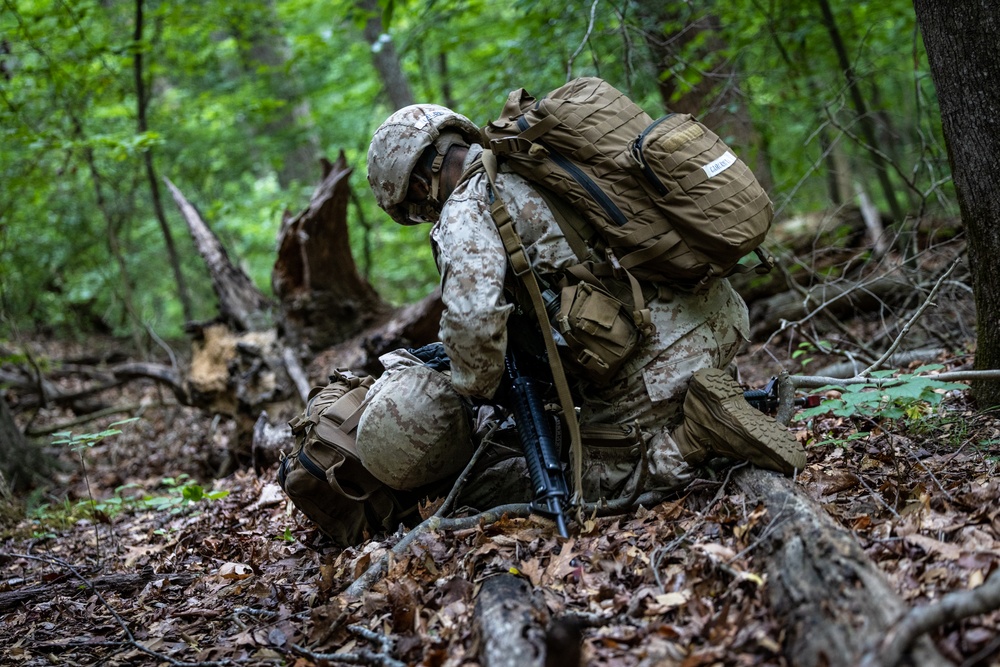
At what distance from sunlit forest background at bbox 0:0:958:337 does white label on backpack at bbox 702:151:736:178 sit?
2.28 meters

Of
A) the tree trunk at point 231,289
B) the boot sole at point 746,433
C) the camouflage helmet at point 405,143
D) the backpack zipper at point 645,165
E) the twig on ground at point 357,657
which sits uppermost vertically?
the camouflage helmet at point 405,143

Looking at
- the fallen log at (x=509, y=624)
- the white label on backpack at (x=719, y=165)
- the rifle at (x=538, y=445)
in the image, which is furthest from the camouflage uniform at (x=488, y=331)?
the fallen log at (x=509, y=624)

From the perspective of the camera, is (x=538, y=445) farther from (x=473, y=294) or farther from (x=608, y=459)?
(x=473, y=294)

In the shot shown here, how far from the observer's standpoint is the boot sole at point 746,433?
3.09m

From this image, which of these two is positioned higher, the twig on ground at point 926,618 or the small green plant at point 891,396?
the twig on ground at point 926,618

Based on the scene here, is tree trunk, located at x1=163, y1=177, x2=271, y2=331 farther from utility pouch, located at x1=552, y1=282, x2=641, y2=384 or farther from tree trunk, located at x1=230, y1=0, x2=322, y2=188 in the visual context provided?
utility pouch, located at x1=552, y1=282, x2=641, y2=384

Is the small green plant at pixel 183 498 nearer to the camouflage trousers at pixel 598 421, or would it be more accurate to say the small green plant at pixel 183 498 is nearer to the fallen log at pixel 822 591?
the camouflage trousers at pixel 598 421

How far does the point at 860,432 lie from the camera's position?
389 centimetres

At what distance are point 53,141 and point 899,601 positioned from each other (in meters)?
8.11

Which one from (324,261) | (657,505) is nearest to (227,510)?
(324,261)

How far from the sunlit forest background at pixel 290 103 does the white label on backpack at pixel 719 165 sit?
89.7 inches

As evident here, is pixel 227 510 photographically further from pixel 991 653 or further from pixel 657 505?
pixel 991 653

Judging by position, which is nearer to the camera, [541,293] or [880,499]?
[880,499]

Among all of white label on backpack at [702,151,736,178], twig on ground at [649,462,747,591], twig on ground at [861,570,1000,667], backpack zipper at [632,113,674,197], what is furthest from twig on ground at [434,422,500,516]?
twig on ground at [861,570,1000,667]
